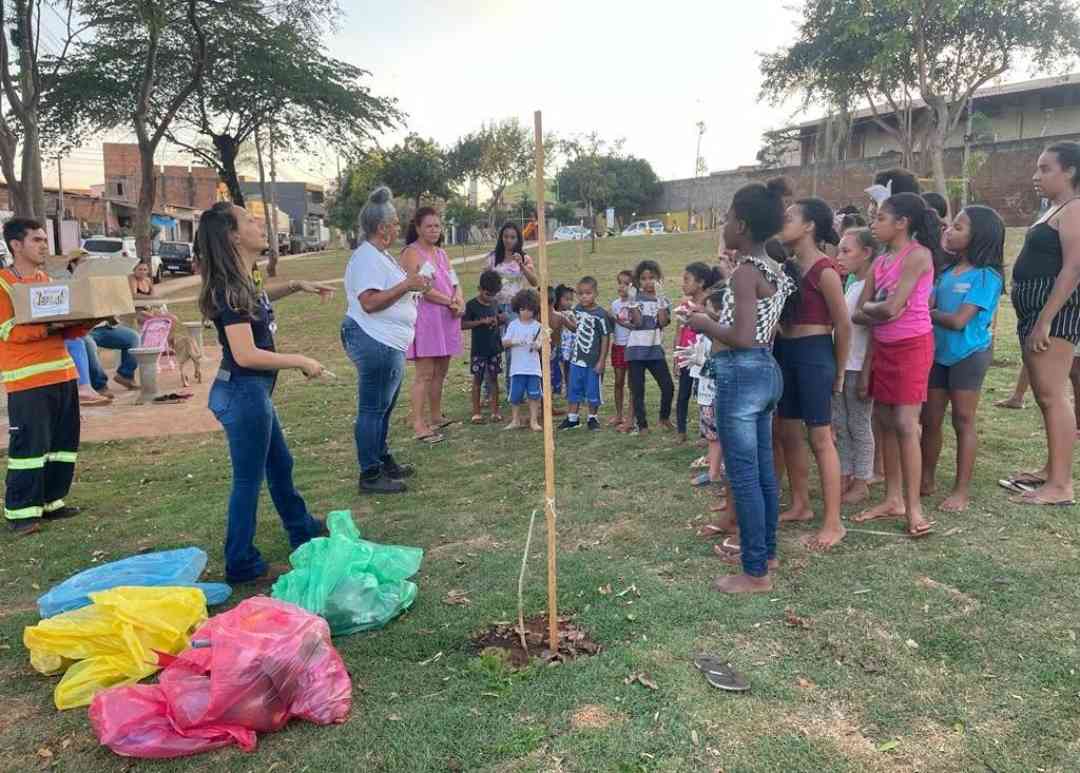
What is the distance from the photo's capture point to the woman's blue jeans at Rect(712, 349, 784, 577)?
10.8ft

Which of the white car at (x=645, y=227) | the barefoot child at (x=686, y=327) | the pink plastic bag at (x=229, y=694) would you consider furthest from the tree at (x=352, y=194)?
the pink plastic bag at (x=229, y=694)

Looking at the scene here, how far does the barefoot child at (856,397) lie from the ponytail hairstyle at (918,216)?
1.02 ft

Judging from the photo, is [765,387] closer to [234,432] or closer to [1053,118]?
[234,432]

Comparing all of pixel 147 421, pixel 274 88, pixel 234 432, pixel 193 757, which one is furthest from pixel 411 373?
pixel 274 88

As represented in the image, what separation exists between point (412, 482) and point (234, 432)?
192cm

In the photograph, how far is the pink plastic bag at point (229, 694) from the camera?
2445mm

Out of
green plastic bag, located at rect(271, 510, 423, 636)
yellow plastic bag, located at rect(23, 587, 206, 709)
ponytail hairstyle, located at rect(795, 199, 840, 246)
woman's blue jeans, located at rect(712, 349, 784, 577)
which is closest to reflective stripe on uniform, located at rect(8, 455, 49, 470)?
yellow plastic bag, located at rect(23, 587, 206, 709)

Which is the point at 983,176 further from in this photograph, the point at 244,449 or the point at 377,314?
the point at 244,449

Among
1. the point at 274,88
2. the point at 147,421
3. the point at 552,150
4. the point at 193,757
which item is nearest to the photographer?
the point at 193,757

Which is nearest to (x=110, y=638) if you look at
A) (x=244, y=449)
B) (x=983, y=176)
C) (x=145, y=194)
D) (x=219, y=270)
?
(x=244, y=449)

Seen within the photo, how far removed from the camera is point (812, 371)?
3.73 metres

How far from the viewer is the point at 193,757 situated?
2.44m

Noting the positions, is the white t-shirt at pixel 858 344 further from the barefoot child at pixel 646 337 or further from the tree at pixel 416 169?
the tree at pixel 416 169

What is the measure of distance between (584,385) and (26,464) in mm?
3967
